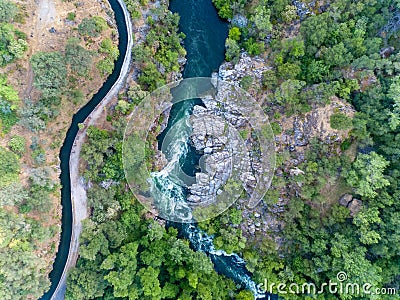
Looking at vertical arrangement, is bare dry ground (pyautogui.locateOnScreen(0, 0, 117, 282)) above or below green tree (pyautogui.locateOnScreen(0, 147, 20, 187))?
above

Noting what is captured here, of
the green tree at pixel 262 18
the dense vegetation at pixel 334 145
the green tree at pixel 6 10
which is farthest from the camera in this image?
the green tree at pixel 262 18

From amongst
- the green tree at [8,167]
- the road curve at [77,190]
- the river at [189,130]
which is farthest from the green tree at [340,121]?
the green tree at [8,167]

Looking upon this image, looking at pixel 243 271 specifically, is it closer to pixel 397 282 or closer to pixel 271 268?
pixel 271 268

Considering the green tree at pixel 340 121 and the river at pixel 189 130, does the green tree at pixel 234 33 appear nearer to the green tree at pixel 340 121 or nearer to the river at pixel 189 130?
the river at pixel 189 130

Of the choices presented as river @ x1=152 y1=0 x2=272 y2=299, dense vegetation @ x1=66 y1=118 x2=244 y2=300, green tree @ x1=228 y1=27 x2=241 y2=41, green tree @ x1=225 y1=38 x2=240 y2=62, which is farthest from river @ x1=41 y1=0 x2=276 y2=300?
dense vegetation @ x1=66 y1=118 x2=244 y2=300

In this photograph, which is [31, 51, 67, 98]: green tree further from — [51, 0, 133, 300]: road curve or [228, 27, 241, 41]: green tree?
[228, 27, 241, 41]: green tree

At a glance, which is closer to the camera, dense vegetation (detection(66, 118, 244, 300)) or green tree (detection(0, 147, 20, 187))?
green tree (detection(0, 147, 20, 187))

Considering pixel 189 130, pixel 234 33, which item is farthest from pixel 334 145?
pixel 234 33

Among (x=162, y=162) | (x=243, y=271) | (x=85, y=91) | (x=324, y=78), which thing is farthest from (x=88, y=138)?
(x=324, y=78)

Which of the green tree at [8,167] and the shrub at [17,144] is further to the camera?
the shrub at [17,144]
